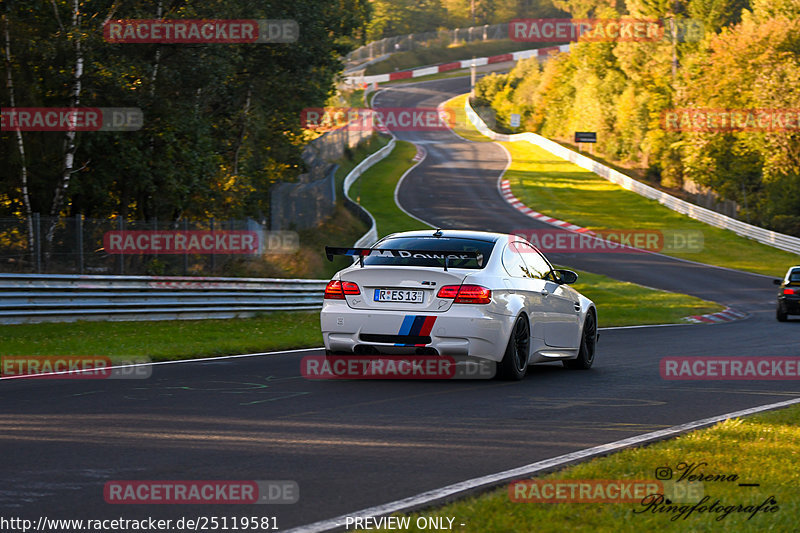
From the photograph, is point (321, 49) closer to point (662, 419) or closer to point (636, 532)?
point (662, 419)

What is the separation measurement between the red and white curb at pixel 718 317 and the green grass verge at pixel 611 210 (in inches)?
612

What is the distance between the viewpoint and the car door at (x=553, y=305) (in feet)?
38.5

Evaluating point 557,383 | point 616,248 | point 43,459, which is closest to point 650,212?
point 616,248

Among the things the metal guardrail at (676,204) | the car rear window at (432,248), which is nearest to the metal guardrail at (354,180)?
the metal guardrail at (676,204)

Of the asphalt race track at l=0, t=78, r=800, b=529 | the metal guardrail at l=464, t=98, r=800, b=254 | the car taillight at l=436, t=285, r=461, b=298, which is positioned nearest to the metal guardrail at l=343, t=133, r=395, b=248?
the metal guardrail at l=464, t=98, r=800, b=254

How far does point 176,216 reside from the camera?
26.8 metres

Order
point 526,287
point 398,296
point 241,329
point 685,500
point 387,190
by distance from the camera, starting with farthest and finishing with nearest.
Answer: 1. point 387,190
2. point 241,329
3. point 526,287
4. point 398,296
5. point 685,500

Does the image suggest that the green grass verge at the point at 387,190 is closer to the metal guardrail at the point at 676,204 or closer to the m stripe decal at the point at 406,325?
the metal guardrail at the point at 676,204

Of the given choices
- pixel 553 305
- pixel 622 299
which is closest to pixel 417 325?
pixel 553 305

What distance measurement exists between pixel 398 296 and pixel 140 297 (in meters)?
10.6

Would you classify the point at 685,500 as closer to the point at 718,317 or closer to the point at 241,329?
the point at 241,329

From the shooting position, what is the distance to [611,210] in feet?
184

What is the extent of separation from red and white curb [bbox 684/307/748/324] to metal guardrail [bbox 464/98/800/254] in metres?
22.1

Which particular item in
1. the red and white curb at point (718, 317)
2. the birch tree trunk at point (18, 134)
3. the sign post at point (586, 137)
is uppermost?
the sign post at point (586, 137)
